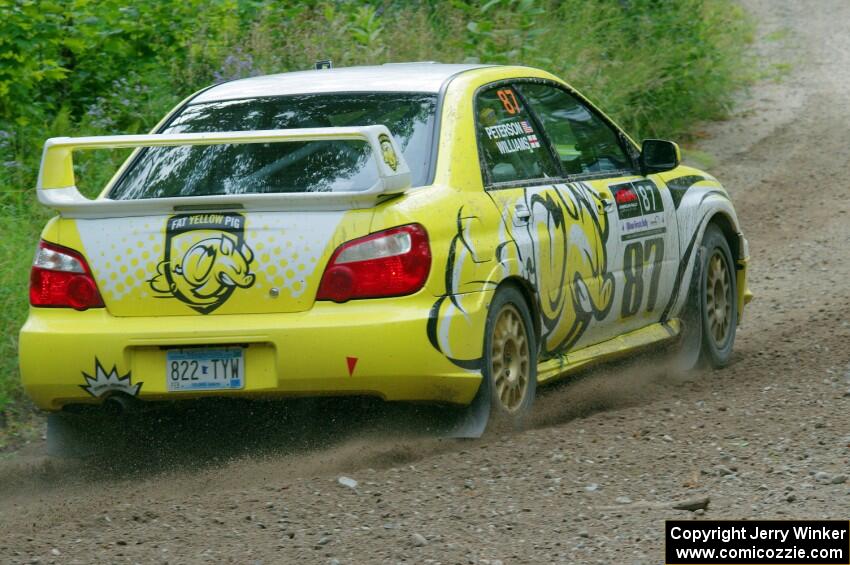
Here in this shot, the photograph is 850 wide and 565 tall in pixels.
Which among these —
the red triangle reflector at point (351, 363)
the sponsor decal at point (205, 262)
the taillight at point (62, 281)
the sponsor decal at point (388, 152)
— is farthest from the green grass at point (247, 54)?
the sponsor decal at point (388, 152)

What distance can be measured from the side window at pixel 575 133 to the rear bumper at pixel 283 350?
60.7 inches

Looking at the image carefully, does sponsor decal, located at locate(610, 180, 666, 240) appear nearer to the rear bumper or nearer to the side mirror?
the side mirror

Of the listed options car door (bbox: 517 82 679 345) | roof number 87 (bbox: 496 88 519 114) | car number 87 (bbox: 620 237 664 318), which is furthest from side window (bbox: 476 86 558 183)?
car number 87 (bbox: 620 237 664 318)

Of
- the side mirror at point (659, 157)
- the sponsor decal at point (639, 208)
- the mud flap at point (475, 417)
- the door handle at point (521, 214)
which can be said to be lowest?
the mud flap at point (475, 417)

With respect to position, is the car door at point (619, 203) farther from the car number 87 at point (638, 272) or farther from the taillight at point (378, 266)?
the taillight at point (378, 266)

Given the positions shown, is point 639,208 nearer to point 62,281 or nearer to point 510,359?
point 510,359

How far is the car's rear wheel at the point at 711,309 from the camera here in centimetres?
788

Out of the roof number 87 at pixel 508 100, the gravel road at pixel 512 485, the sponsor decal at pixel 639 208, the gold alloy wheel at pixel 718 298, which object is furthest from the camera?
the gold alloy wheel at pixel 718 298

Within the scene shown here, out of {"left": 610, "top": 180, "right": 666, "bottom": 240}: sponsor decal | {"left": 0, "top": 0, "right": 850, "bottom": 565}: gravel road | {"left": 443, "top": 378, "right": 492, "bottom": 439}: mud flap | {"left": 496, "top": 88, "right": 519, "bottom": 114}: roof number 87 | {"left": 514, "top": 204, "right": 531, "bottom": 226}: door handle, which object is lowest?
{"left": 0, "top": 0, "right": 850, "bottom": 565}: gravel road

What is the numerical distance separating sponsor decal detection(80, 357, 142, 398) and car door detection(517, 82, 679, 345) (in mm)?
2103

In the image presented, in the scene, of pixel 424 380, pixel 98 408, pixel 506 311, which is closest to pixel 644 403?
pixel 506 311

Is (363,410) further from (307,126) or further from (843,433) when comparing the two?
(843,433)

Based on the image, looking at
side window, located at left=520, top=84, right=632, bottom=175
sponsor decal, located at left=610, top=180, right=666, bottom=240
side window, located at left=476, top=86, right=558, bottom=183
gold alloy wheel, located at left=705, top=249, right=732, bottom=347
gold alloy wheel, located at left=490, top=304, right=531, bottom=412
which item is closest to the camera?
gold alloy wheel, located at left=490, top=304, right=531, bottom=412

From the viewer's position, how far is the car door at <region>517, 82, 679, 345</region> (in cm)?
698
